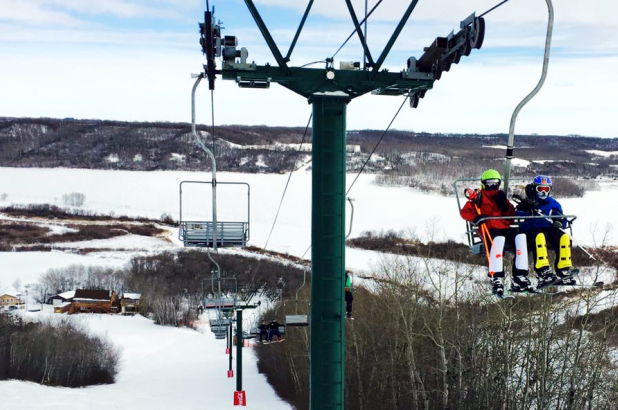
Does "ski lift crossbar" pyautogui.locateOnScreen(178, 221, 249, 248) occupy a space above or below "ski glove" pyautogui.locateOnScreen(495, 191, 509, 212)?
below

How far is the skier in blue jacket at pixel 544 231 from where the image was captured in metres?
6.93

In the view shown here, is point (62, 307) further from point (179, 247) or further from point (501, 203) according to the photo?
point (501, 203)

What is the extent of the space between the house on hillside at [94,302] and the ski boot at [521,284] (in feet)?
200

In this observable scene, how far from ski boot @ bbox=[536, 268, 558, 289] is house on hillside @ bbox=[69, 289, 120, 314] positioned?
60.9 metres

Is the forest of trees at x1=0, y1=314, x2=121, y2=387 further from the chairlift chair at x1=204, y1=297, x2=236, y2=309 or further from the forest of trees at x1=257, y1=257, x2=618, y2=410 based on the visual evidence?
the chairlift chair at x1=204, y1=297, x2=236, y2=309

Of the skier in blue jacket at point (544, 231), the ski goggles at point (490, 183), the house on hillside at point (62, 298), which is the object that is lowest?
the house on hillside at point (62, 298)

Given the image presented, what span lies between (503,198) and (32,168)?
197 meters

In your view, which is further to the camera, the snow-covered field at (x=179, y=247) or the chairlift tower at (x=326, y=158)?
the snow-covered field at (x=179, y=247)

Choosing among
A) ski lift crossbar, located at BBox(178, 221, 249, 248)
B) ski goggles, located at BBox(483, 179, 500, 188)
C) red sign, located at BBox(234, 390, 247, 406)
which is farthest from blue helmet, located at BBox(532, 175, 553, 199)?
red sign, located at BBox(234, 390, 247, 406)

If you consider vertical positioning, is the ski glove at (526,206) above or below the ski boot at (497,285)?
above

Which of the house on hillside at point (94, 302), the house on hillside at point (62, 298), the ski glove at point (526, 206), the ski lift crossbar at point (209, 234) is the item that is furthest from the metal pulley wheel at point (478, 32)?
the house on hillside at point (62, 298)

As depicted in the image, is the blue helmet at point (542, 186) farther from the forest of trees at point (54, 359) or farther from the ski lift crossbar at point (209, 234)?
the forest of trees at point (54, 359)

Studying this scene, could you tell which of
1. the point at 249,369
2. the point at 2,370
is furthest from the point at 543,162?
the point at 2,370

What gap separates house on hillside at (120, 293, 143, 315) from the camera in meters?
62.6
